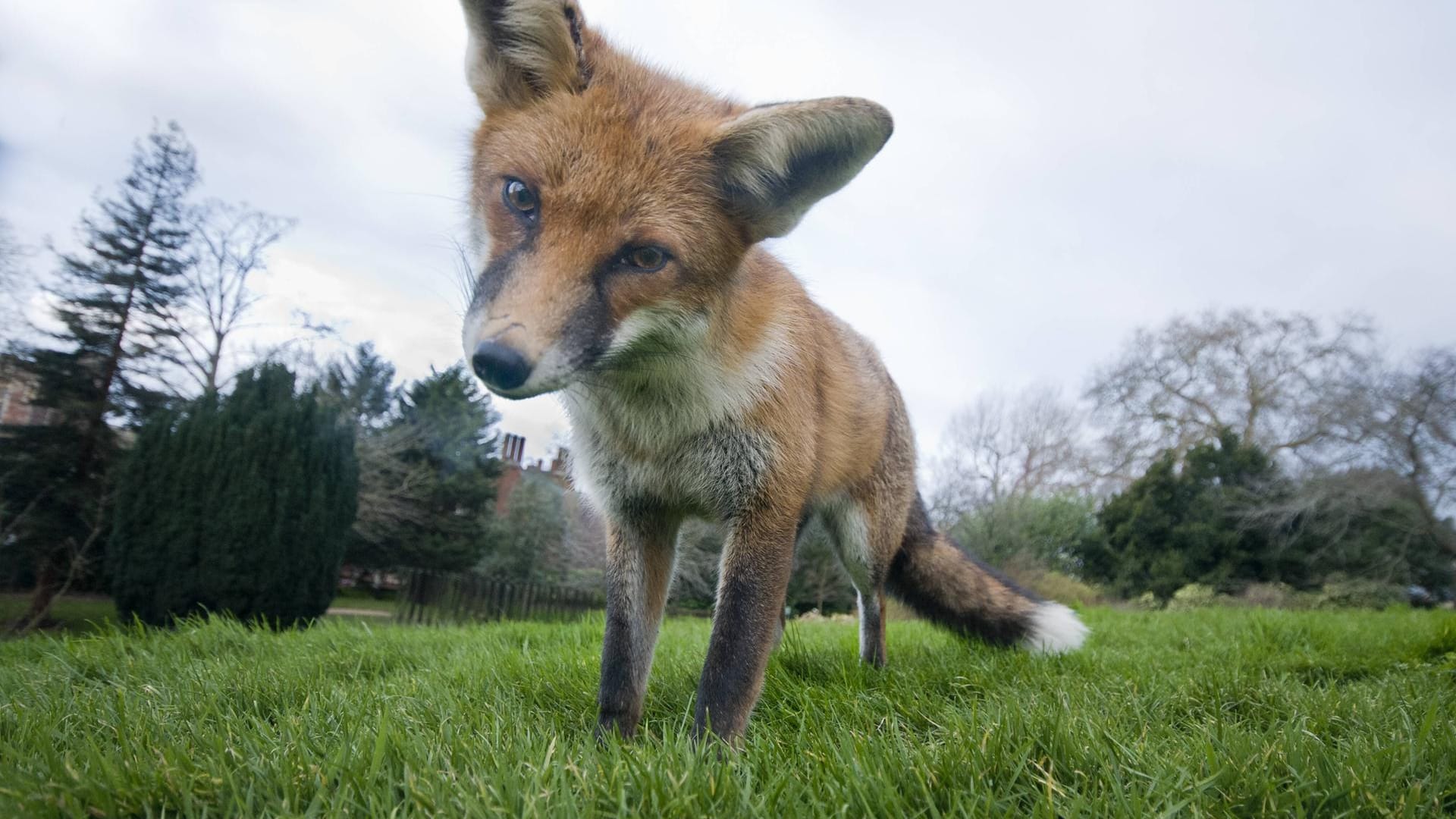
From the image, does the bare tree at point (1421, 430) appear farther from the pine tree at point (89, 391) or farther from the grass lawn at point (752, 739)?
the pine tree at point (89, 391)

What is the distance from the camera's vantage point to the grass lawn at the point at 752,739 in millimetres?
1415

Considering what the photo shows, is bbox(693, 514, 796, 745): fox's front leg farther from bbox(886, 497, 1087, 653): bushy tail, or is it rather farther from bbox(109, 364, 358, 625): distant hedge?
bbox(109, 364, 358, 625): distant hedge

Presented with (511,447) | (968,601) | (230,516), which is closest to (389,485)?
(511,447)

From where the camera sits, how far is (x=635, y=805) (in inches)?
54.4

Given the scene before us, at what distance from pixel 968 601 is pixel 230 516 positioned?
36.6ft

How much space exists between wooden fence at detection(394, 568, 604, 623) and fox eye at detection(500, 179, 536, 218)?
11625 millimetres

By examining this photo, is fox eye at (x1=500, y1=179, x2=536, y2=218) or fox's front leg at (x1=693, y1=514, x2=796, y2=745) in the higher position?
fox eye at (x1=500, y1=179, x2=536, y2=218)

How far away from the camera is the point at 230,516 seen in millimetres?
10781

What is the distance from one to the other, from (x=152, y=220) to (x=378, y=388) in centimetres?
551

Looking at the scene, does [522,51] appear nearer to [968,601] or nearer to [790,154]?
[790,154]

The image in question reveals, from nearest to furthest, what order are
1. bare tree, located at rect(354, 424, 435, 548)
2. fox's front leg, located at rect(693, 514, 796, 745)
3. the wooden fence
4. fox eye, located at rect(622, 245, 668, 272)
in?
1. fox eye, located at rect(622, 245, 668, 272)
2. fox's front leg, located at rect(693, 514, 796, 745)
3. the wooden fence
4. bare tree, located at rect(354, 424, 435, 548)

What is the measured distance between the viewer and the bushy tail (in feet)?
12.5

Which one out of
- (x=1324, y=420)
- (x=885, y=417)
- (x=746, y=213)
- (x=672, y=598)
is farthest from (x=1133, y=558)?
(x=746, y=213)

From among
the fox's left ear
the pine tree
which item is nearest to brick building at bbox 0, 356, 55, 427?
the pine tree
